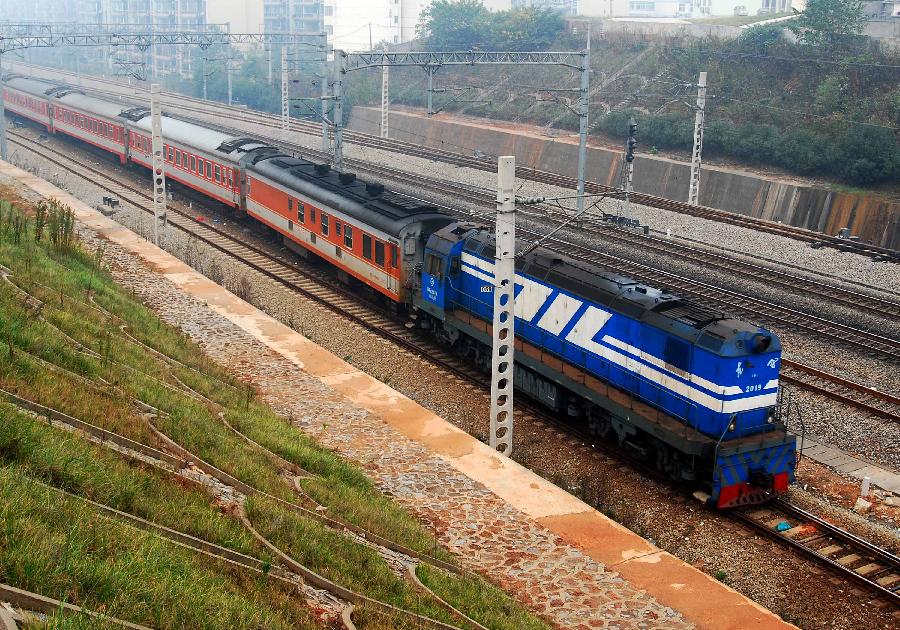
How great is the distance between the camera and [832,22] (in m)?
62.9

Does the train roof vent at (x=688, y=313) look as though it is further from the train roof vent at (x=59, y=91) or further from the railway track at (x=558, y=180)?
the train roof vent at (x=59, y=91)

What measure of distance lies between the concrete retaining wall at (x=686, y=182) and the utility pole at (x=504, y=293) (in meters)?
29.6

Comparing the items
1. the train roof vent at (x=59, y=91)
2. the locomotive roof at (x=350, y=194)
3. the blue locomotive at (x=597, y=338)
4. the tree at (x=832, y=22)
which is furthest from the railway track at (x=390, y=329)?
the tree at (x=832, y=22)

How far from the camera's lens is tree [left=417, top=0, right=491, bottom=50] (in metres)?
91.7

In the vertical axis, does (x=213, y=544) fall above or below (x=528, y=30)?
below

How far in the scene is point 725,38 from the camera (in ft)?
237

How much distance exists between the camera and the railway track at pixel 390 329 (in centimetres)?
1441

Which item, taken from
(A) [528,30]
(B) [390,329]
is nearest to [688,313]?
(B) [390,329]

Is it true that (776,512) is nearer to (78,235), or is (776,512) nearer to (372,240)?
(372,240)

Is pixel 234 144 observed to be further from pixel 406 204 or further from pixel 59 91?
pixel 59 91

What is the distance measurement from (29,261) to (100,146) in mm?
35550

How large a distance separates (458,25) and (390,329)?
73304 mm

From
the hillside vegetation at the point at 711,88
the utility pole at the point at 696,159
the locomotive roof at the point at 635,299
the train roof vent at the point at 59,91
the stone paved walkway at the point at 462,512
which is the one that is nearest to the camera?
the stone paved walkway at the point at 462,512

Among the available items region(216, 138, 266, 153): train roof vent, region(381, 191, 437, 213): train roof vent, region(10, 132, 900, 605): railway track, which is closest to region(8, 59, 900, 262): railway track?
region(381, 191, 437, 213): train roof vent
